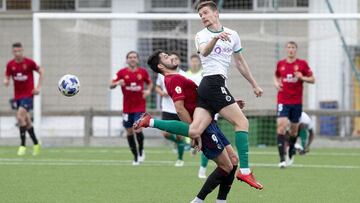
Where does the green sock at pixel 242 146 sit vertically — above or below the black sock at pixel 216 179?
above

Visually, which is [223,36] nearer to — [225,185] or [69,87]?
[225,185]

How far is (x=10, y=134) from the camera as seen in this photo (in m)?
26.4

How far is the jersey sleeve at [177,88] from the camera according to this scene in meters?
11.1

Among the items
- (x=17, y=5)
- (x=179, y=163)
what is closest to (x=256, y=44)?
(x=179, y=163)

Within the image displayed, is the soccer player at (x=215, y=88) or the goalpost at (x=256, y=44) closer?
the soccer player at (x=215, y=88)

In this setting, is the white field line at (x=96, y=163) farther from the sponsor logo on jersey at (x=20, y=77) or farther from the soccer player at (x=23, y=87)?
the sponsor logo on jersey at (x=20, y=77)

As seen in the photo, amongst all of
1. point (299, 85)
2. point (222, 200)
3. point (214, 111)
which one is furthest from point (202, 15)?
point (299, 85)

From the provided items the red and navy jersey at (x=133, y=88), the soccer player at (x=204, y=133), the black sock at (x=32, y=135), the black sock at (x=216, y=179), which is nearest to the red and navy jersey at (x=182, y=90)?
the soccer player at (x=204, y=133)

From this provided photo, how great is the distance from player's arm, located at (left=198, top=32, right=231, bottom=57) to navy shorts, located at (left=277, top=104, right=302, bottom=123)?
7056 millimetres

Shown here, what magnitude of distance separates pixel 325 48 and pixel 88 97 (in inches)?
245

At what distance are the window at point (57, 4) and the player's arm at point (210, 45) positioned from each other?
56.7 feet

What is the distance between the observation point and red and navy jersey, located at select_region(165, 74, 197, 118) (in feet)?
36.5

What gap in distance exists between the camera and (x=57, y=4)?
2811 cm

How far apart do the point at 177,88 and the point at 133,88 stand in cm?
800
